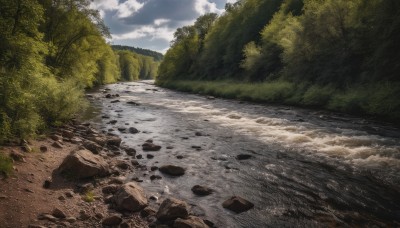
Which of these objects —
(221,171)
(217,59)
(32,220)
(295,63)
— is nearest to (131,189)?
(32,220)

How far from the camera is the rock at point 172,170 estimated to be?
10.3 m

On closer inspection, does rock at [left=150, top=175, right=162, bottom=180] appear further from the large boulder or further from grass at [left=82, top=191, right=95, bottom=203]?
grass at [left=82, top=191, right=95, bottom=203]

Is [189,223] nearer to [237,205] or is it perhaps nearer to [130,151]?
[237,205]

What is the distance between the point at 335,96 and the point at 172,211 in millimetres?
21170

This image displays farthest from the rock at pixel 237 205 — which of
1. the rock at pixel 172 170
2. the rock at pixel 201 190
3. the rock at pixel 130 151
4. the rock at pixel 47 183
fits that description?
the rock at pixel 130 151

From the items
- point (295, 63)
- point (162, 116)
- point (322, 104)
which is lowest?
point (162, 116)

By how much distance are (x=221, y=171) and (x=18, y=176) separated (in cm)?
636

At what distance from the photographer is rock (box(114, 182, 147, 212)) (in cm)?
744

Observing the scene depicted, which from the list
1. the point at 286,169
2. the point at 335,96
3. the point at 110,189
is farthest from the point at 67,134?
the point at 335,96

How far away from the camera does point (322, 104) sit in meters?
25.7

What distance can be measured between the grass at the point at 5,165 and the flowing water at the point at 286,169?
372 cm

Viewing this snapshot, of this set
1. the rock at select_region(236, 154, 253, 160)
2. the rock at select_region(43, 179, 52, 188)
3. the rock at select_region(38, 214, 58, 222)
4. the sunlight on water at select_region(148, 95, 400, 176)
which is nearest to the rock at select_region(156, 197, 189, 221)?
the rock at select_region(38, 214, 58, 222)

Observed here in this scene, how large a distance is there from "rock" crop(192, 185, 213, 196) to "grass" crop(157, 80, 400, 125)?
48.9 feet

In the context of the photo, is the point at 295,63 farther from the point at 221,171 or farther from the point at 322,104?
the point at 221,171
